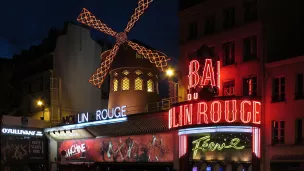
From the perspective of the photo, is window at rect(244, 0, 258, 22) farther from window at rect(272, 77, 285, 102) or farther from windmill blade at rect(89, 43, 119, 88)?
windmill blade at rect(89, 43, 119, 88)

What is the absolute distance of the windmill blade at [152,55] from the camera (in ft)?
102

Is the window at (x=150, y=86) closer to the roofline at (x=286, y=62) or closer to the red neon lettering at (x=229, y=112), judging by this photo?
the red neon lettering at (x=229, y=112)

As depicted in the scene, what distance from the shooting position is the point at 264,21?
953 inches

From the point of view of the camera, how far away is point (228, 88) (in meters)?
25.9

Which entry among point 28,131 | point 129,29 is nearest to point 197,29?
point 129,29

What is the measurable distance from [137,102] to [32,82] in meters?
14.3

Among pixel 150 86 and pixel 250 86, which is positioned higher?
pixel 150 86

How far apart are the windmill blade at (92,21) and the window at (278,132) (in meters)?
14.5

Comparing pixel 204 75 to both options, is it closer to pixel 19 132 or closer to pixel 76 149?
pixel 76 149

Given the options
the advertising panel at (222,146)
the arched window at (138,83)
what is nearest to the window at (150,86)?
the arched window at (138,83)

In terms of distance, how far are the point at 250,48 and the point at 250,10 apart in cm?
192

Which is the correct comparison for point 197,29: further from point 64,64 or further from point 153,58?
point 64,64

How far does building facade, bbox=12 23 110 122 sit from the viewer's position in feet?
136

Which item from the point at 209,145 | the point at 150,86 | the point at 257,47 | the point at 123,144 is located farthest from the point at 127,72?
the point at 257,47
